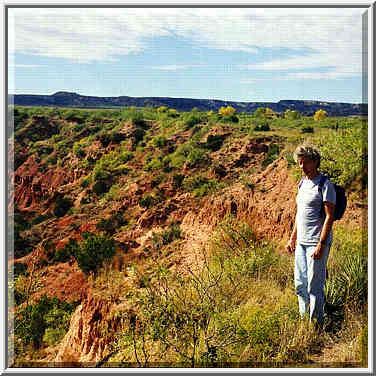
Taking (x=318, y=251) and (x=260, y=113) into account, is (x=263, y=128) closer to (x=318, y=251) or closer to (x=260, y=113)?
(x=260, y=113)

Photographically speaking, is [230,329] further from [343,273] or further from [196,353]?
[343,273]

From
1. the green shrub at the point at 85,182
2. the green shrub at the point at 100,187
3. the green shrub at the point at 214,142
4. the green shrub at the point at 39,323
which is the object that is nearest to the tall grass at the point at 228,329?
the green shrub at the point at 39,323

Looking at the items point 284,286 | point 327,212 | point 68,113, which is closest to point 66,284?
point 284,286

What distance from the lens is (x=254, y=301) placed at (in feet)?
10.4

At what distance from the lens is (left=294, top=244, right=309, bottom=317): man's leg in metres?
2.63

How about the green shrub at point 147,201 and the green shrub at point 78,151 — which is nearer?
the green shrub at point 147,201

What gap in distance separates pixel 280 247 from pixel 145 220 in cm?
518

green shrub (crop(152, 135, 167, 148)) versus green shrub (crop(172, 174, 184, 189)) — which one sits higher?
green shrub (crop(152, 135, 167, 148))

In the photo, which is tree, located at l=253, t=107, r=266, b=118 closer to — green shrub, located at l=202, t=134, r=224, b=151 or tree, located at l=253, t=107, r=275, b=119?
tree, located at l=253, t=107, r=275, b=119

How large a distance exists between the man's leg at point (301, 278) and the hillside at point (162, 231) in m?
0.13

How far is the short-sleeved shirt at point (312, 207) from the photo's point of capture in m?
2.44

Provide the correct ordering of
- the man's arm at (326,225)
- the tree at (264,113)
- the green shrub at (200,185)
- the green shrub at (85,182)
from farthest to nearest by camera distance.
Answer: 1. the tree at (264,113)
2. the green shrub at (85,182)
3. the green shrub at (200,185)
4. the man's arm at (326,225)

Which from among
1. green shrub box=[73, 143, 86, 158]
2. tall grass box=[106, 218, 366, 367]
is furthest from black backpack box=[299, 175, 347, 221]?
green shrub box=[73, 143, 86, 158]

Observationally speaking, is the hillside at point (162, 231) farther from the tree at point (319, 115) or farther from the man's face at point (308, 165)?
the man's face at point (308, 165)
